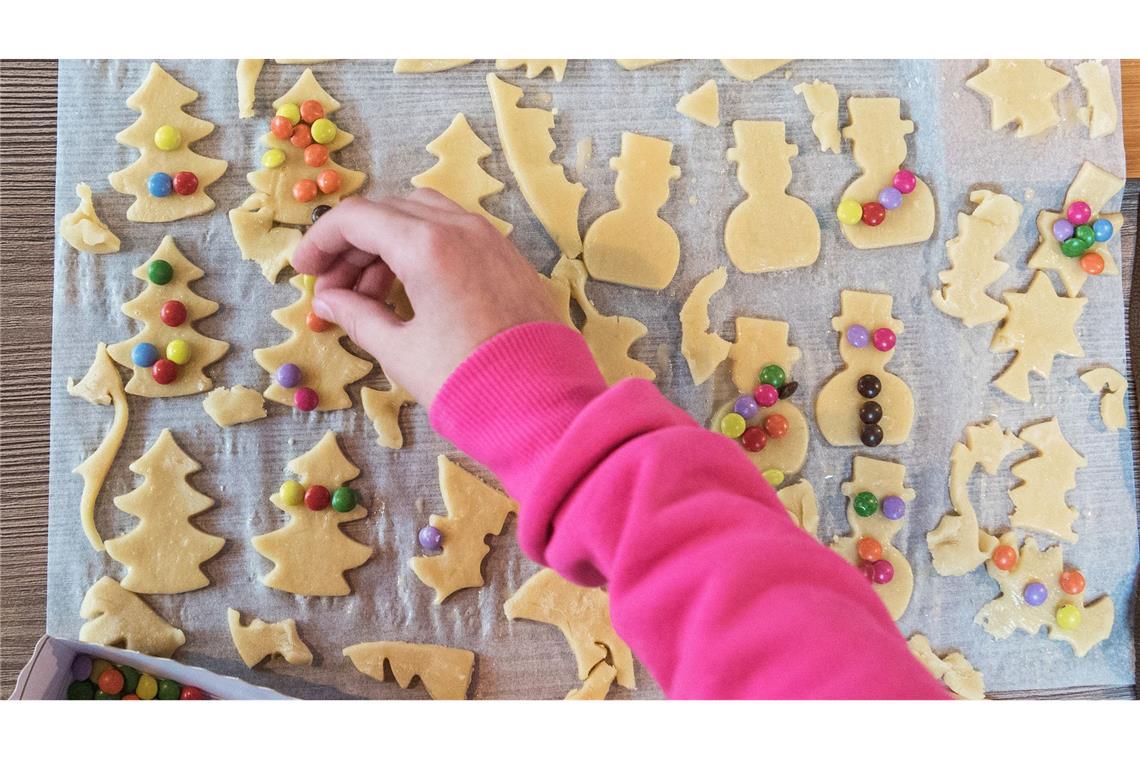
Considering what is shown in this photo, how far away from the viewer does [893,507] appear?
85 cm

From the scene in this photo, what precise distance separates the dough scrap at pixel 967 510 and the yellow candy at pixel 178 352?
0.75 m

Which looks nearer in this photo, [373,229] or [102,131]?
[373,229]

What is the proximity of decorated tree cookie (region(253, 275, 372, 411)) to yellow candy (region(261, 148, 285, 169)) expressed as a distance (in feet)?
0.37

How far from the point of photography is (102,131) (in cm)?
84

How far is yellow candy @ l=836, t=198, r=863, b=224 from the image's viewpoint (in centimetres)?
86

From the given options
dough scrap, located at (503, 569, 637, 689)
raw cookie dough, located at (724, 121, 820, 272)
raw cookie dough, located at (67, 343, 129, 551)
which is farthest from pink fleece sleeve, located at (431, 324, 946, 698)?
raw cookie dough, located at (67, 343, 129, 551)

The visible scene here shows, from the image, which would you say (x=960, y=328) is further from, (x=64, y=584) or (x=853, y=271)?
(x=64, y=584)

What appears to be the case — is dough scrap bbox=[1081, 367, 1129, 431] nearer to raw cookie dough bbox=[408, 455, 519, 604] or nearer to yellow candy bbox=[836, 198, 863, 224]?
yellow candy bbox=[836, 198, 863, 224]

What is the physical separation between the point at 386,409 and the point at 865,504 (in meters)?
0.47

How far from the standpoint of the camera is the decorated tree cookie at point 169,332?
82cm

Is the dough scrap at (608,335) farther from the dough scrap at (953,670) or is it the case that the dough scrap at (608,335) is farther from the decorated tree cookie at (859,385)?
the dough scrap at (953,670)

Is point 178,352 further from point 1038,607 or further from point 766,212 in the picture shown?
point 1038,607

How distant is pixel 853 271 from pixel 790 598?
1.61ft
